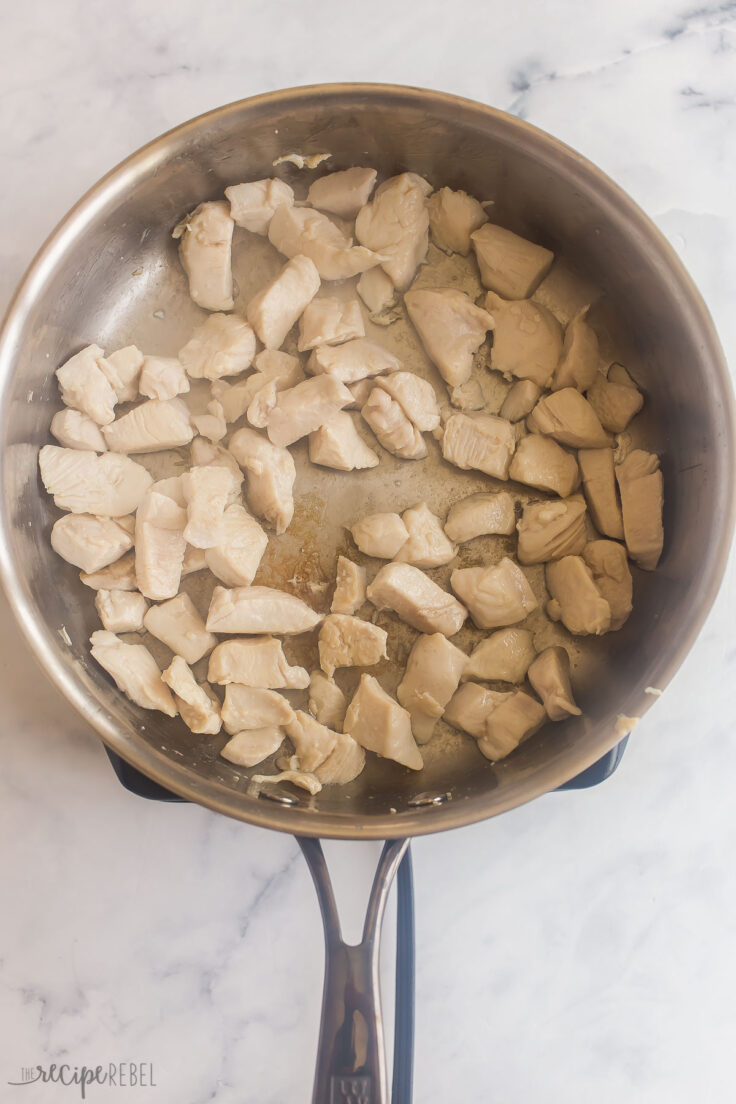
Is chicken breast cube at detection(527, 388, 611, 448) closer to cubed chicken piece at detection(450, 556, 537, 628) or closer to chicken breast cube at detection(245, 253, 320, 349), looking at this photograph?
cubed chicken piece at detection(450, 556, 537, 628)

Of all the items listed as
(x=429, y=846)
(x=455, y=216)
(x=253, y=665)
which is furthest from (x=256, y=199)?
(x=429, y=846)

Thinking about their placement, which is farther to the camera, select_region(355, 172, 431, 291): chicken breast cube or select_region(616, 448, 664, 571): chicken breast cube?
select_region(355, 172, 431, 291): chicken breast cube

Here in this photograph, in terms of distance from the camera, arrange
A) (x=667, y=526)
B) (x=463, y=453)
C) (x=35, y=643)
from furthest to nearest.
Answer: (x=463, y=453) → (x=667, y=526) → (x=35, y=643)

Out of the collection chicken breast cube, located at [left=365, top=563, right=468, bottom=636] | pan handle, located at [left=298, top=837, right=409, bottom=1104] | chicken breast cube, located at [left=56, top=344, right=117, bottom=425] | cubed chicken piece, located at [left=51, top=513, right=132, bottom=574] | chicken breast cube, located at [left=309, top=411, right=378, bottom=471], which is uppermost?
chicken breast cube, located at [left=56, top=344, right=117, bottom=425]

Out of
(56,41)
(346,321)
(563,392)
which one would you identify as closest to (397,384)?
(346,321)

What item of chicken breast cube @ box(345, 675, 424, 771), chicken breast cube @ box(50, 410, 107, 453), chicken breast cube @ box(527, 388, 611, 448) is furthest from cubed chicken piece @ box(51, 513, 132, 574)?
chicken breast cube @ box(527, 388, 611, 448)

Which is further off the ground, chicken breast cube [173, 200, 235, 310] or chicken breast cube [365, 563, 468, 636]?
chicken breast cube [173, 200, 235, 310]

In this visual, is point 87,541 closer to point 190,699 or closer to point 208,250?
point 190,699

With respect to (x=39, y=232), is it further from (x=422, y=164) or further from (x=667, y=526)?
(x=667, y=526)
